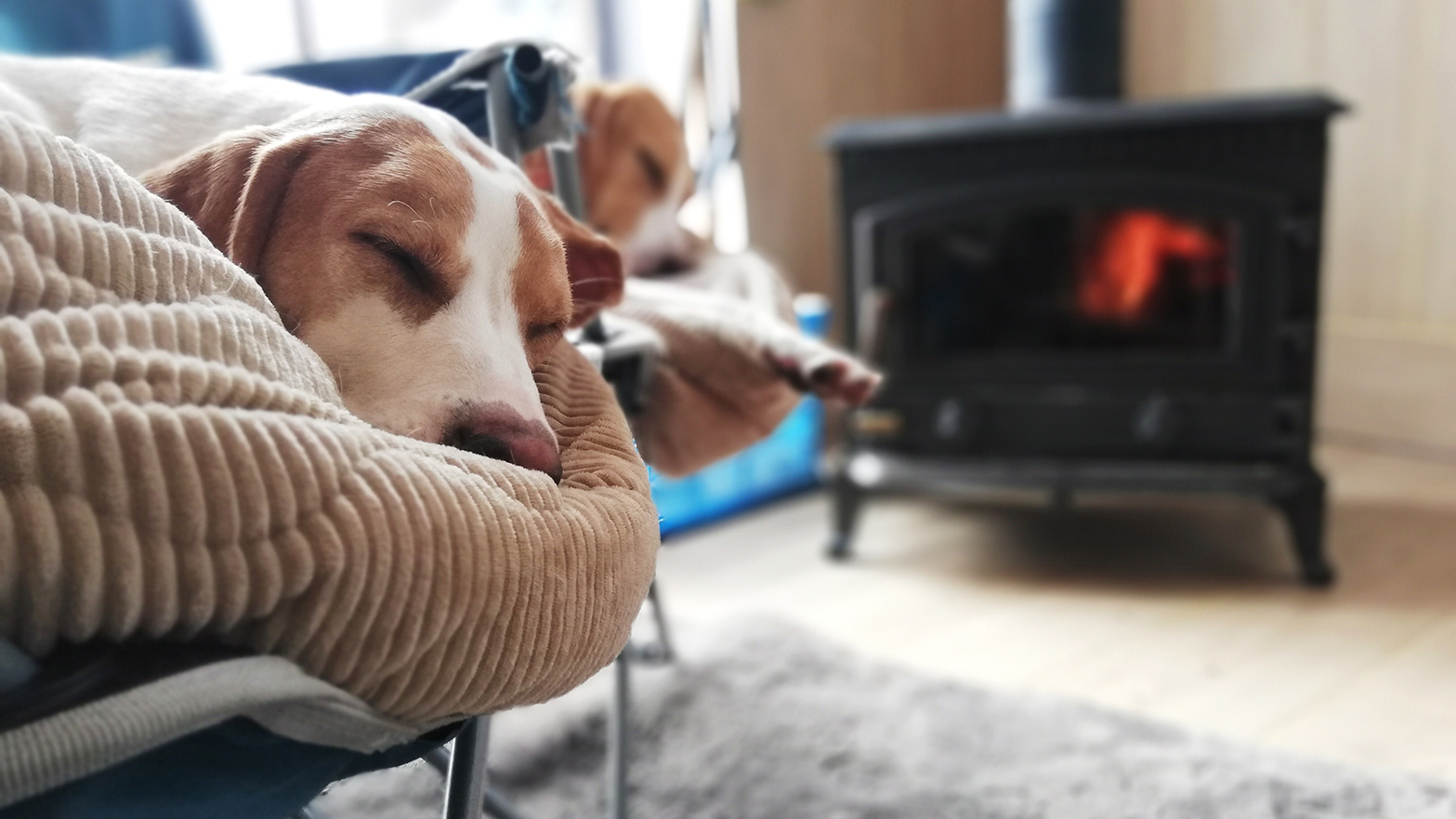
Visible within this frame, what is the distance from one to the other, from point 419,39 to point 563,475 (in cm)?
166

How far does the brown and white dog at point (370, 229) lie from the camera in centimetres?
51

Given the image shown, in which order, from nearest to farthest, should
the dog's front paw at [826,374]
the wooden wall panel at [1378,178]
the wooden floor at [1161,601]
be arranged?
the dog's front paw at [826,374], the wooden floor at [1161,601], the wooden wall panel at [1378,178]

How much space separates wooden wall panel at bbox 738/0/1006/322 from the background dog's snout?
1.93 meters

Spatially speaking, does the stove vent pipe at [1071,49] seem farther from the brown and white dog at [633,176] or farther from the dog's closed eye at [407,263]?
the dog's closed eye at [407,263]

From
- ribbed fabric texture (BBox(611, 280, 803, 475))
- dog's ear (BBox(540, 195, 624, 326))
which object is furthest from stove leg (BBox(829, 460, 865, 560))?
dog's ear (BBox(540, 195, 624, 326))

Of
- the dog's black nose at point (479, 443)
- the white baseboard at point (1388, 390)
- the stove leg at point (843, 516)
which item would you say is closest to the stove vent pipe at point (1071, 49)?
the stove leg at point (843, 516)

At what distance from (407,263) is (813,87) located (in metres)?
2.02

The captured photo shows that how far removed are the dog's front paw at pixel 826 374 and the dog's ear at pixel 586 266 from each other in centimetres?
21

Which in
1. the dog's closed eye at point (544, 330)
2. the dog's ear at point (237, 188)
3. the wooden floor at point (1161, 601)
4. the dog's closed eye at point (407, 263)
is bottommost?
the wooden floor at point (1161, 601)

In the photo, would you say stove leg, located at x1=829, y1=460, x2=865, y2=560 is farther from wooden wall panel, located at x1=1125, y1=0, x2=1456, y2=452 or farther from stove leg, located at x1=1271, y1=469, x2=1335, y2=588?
wooden wall panel, located at x1=1125, y1=0, x2=1456, y2=452

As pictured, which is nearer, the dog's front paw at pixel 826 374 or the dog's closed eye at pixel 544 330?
the dog's closed eye at pixel 544 330

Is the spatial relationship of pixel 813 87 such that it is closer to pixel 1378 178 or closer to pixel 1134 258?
pixel 1134 258

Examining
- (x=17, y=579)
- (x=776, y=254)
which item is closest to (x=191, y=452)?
(x=17, y=579)

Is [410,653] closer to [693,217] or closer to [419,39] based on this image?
[419,39]
